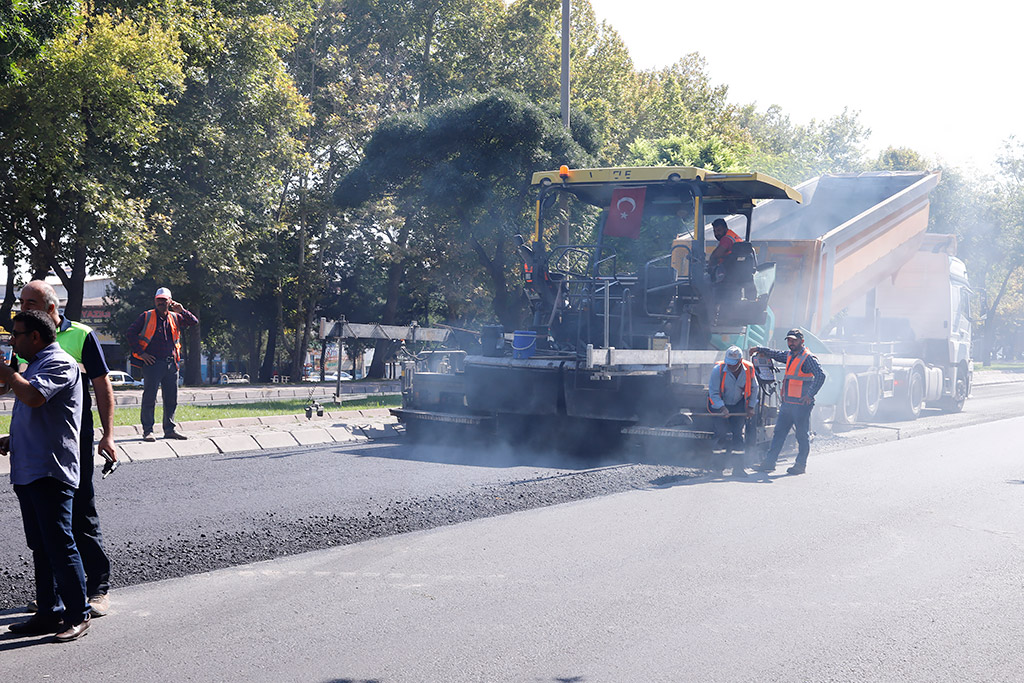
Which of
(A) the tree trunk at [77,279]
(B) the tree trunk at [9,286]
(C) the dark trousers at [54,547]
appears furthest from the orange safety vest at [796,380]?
(B) the tree trunk at [9,286]

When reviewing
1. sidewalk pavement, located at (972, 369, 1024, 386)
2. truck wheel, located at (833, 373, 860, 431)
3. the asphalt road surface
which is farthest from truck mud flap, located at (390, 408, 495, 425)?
sidewalk pavement, located at (972, 369, 1024, 386)

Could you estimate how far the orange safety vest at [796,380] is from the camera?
10.8m

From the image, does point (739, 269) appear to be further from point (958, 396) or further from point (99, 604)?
point (958, 396)

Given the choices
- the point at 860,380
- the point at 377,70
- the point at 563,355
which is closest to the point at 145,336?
the point at 563,355

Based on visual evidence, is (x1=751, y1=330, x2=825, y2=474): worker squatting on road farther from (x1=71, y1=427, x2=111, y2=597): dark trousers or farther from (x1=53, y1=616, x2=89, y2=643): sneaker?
(x1=53, y1=616, x2=89, y2=643): sneaker

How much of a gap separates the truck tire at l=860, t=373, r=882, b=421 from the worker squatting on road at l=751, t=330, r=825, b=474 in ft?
20.9

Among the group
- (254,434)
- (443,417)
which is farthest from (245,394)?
(443,417)

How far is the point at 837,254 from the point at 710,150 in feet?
42.8

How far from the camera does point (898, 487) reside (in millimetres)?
9578

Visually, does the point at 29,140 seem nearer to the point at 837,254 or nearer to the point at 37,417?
the point at 837,254

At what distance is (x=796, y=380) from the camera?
10.9 m

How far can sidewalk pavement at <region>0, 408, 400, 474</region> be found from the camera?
10695mm

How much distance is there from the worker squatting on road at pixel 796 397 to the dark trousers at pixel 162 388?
668cm

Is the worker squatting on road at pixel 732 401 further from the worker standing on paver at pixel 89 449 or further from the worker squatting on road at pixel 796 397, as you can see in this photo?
the worker standing on paver at pixel 89 449
